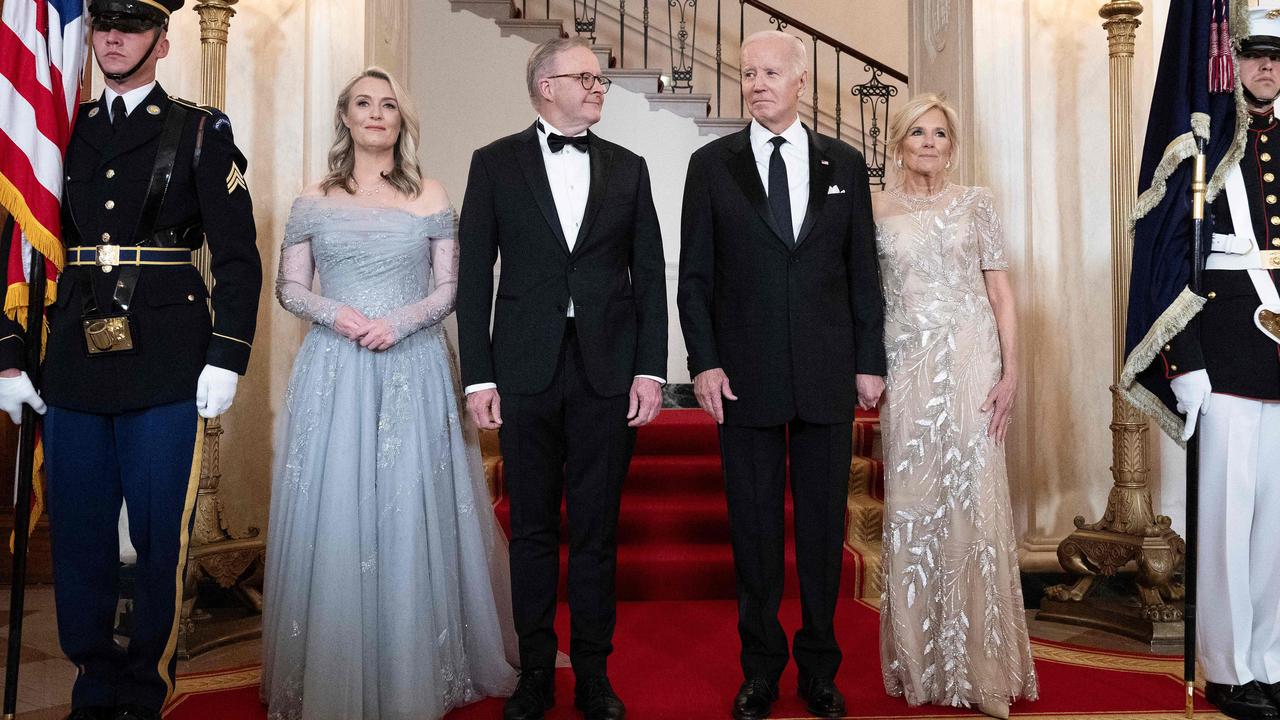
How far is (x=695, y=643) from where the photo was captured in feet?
11.4

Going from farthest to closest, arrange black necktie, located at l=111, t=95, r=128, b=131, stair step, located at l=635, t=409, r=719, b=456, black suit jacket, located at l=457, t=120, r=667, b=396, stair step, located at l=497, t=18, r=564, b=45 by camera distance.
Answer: stair step, located at l=497, t=18, r=564, b=45 < stair step, located at l=635, t=409, r=719, b=456 < black suit jacket, located at l=457, t=120, r=667, b=396 < black necktie, located at l=111, t=95, r=128, b=131

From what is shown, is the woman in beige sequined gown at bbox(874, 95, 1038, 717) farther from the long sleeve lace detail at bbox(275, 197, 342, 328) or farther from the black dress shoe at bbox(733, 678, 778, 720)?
the long sleeve lace detail at bbox(275, 197, 342, 328)

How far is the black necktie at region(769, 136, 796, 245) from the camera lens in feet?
8.93

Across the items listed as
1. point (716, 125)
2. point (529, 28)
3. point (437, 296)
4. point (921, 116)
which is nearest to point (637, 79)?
point (716, 125)

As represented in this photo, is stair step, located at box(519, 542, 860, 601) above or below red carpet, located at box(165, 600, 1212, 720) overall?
above

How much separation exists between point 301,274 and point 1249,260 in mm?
2617

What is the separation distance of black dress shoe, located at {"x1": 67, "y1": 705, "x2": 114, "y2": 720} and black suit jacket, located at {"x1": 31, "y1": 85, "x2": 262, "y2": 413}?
0.73 metres

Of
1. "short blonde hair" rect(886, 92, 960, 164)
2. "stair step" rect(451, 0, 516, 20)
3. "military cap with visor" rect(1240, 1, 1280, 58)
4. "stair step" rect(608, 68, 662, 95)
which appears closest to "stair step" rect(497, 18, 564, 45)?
"stair step" rect(451, 0, 516, 20)

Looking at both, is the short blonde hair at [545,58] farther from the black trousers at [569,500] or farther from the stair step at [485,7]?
the stair step at [485,7]

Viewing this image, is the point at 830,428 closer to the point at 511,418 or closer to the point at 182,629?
the point at 511,418

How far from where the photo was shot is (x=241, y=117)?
12.7 ft

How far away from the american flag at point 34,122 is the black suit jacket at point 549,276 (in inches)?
38.3

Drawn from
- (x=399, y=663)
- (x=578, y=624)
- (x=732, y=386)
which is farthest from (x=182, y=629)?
(x=732, y=386)

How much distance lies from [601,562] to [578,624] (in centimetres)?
17
